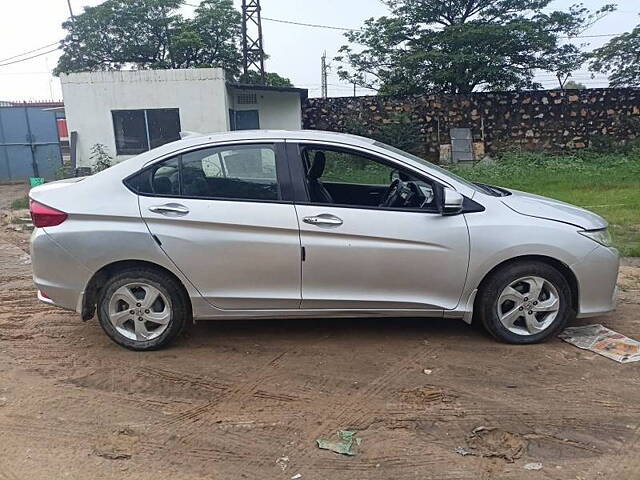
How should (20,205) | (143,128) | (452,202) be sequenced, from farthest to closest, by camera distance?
1. (143,128)
2. (20,205)
3. (452,202)

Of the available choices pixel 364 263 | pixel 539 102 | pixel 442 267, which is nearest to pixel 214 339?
pixel 364 263

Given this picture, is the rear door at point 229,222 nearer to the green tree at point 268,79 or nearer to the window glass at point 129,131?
the window glass at point 129,131

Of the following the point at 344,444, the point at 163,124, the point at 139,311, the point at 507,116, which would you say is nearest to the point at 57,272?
the point at 139,311

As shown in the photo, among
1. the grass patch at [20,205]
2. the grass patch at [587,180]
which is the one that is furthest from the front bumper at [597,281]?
the grass patch at [20,205]

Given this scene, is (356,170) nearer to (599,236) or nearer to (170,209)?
(170,209)

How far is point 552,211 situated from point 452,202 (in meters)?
0.89

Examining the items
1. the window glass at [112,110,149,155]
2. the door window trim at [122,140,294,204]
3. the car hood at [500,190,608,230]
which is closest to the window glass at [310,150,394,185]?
the door window trim at [122,140,294,204]

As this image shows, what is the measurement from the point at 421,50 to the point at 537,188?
10.8m

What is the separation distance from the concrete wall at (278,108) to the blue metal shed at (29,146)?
6.96 metres

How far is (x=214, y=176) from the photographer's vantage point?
4.04 metres

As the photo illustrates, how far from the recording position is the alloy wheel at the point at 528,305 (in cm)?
398

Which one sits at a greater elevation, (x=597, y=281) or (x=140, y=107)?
(x=140, y=107)

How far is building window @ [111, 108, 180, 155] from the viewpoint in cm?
1694

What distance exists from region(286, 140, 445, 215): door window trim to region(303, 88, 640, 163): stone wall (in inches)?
591
